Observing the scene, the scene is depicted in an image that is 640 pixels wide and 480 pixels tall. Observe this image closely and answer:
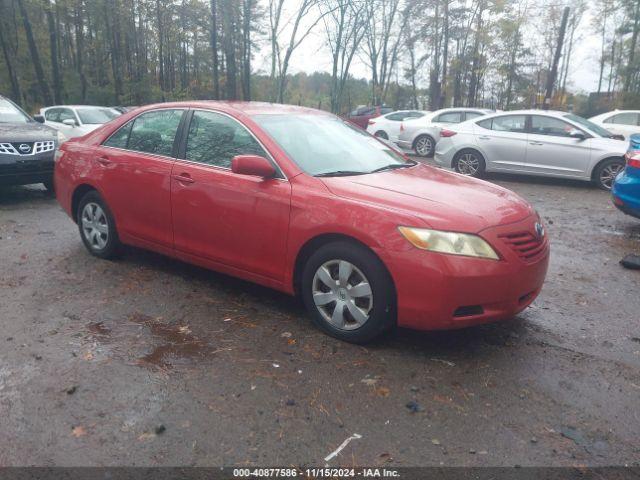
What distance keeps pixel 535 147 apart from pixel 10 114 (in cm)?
995

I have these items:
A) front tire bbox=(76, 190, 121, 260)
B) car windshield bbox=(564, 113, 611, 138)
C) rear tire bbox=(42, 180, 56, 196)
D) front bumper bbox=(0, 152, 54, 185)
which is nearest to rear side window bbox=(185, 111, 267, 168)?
front tire bbox=(76, 190, 121, 260)

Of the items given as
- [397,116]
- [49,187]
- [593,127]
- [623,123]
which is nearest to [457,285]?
[49,187]

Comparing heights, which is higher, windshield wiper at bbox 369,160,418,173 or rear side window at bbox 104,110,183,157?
rear side window at bbox 104,110,183,157

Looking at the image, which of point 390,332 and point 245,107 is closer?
point 390,332

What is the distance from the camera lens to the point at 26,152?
25.8ft

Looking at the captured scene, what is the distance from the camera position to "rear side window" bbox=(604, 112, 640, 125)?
1356 centimetres

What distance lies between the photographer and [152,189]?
14.9ft

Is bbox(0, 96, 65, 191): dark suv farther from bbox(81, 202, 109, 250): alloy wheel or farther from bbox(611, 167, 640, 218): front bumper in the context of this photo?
bbox(611, 167, 640, 218): front bumper

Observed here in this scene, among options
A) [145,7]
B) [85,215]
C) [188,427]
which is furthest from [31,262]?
[145,7]

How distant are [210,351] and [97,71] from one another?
44105mm

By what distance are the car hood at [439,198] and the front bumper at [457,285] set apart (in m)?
0.15

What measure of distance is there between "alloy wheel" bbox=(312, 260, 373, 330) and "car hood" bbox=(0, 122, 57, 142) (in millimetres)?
6399

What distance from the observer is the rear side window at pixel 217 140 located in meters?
4.12

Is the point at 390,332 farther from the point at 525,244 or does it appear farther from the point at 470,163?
the point at 470,163
